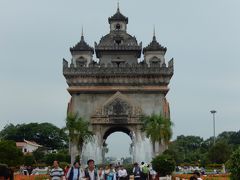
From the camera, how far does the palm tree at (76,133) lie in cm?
4753

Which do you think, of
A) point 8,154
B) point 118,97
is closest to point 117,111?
point 118,97

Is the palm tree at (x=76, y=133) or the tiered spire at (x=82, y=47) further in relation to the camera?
the tiered spire at (x=82, y=47)

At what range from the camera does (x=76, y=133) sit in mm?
47969

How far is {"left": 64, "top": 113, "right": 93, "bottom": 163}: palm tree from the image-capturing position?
156ft

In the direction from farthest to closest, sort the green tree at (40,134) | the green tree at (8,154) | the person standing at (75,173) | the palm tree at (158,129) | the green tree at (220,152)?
the green tree at (40,134) < the green tree at (220,152) < the palm tree at (158,129) < the green tree at (8,154) < the person standing at (75,173)

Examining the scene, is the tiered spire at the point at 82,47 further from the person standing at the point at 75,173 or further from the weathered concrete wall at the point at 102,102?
the person standing at the point at 75,173

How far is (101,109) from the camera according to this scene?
51.1 meters

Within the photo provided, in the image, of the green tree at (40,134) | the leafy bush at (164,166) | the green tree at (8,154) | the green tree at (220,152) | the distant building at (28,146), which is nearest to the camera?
the leafy bush at (164,166)

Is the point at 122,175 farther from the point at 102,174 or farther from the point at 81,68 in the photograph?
the point at 81,68

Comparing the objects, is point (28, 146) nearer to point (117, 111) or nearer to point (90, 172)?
point (117, 111)

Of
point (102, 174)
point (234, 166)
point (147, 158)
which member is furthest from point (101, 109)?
point (234, 166)

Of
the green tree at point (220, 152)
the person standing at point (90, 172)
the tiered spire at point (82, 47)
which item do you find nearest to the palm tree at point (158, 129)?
the green tree at point (220, 152)

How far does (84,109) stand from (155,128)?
381 inches

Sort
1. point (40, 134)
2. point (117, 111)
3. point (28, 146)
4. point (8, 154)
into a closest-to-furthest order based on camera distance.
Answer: point (8, 154) < point (117, 111) < point (28, 146) < point (40, 134)
